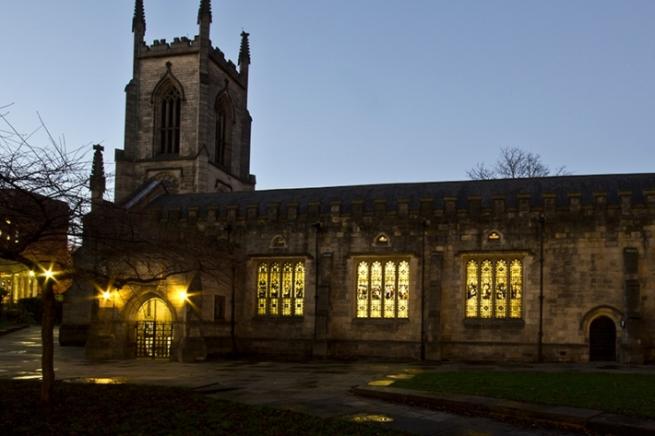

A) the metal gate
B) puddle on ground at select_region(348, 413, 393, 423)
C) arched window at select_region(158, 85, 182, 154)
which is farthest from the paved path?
arched window at select_region(158, 85, 182, 154)

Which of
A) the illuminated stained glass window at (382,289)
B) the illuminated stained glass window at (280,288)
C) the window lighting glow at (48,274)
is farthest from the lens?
the illuminated stained glass window at (280,288)

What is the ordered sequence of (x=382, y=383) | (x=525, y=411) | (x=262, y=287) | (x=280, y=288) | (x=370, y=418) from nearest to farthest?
(x=525, y=411), (x=370, y=418), (x=382, y=383), (x=280, y=288), (x=262, y=287)

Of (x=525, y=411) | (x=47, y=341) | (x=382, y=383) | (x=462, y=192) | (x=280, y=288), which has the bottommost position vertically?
(x=382, y=383)

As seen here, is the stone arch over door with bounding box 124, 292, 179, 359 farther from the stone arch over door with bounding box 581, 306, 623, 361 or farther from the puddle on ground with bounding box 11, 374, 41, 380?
the stone arch over door with bounding box 581, 306, 623, 361

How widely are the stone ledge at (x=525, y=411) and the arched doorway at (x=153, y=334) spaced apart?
50.5 feet

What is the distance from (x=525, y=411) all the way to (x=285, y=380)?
9.18 metres

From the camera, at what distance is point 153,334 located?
100.0 ft

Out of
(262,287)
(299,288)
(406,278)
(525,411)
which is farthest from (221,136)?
(525,411)

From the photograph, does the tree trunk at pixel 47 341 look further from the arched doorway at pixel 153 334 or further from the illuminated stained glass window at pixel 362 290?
the illuminated stained glass window at pixel 362 290

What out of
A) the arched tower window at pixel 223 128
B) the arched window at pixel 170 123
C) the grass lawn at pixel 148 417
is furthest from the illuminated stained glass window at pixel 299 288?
the arched tower window at pixel 223 128

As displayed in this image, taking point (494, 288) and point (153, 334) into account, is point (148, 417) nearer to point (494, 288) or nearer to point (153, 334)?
point (153, 334)

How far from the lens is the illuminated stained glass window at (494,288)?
2995 cm

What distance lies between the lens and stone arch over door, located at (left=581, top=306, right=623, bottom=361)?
28.5m

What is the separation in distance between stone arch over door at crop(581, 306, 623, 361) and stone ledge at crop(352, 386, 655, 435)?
1489 cm
